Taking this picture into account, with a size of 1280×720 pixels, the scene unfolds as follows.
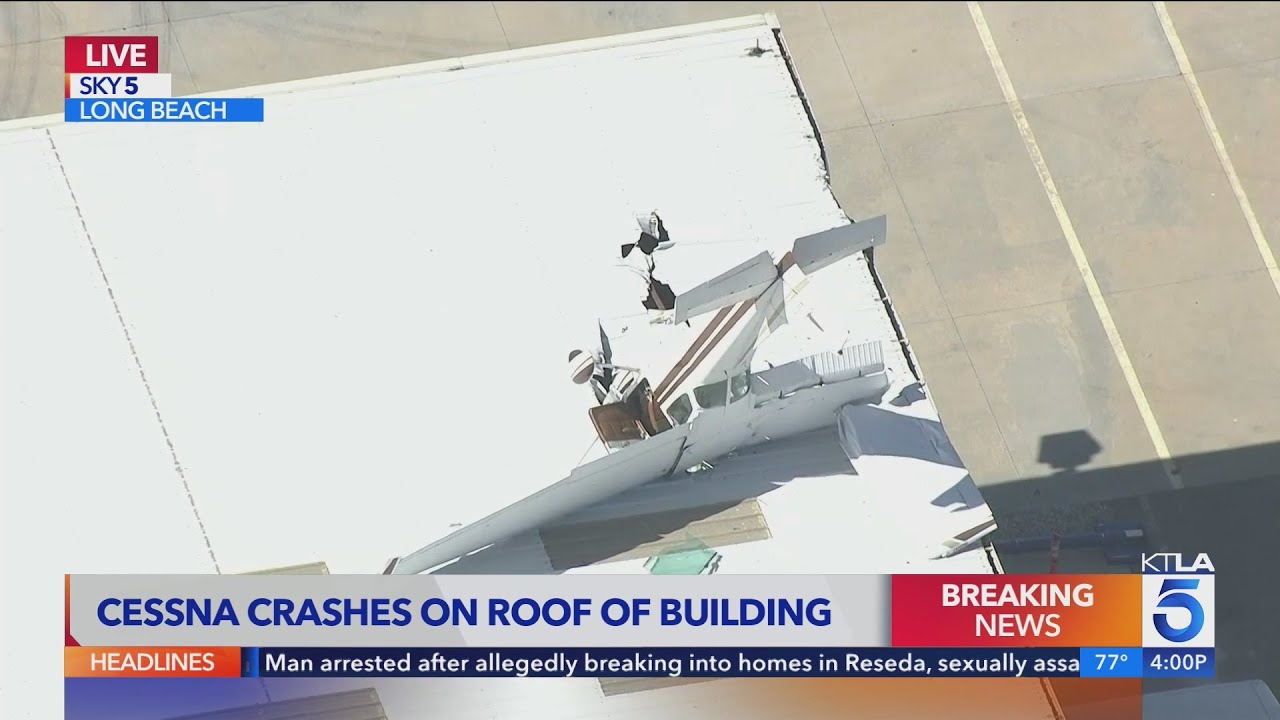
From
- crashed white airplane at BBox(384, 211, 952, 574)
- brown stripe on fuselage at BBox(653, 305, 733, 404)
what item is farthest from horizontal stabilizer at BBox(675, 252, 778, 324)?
brown stripe on fuselage at BBox(653, 305, 733, 404)

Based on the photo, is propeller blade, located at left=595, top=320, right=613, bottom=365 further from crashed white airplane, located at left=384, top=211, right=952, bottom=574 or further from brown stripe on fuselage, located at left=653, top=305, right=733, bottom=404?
brown stripe on fuselage, located at left=653, top=305, right=733, bottom=404

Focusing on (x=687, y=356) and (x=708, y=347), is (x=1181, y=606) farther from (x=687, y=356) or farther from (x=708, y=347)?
(x=687, y=356)

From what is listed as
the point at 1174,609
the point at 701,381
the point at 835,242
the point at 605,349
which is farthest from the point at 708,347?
the point at 1174,609

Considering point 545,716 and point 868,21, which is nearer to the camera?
point 545,716

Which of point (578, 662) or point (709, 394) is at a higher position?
point (709, 394)

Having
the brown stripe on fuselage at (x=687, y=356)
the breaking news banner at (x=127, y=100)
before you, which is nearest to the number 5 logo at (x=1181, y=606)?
the brown stripe on fuselage at (x=687, y=356)

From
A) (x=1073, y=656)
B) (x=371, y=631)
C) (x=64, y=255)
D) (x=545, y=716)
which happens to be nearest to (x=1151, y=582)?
(x=1073, y=656)

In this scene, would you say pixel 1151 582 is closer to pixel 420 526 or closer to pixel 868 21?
pixel 420 526
